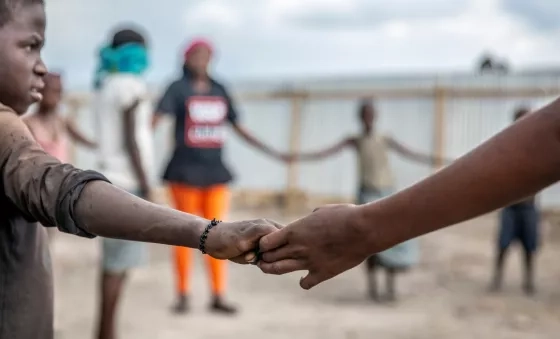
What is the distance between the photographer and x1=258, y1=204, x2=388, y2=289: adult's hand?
1930 mm

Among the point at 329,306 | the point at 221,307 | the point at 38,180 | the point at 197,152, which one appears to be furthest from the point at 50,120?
the point at 38,180

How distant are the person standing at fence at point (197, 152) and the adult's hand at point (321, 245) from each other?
3.68 m

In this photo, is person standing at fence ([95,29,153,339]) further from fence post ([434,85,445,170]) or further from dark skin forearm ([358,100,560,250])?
fence post ([434,85,445,170])

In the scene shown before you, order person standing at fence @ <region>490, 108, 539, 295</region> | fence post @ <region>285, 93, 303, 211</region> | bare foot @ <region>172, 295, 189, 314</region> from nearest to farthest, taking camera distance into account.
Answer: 1. bare foot @ <region>172, 295, 189, 314</region>
2. person standing at fence @ <region>490, 108, 539, 295</region>
3. fence post @ <region>285, 93, 303, 211</region>

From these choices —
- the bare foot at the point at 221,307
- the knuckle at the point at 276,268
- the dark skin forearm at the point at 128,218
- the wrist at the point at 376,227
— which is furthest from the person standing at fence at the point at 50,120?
the wrist at the point at 376,227

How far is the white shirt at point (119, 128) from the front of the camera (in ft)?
15.0

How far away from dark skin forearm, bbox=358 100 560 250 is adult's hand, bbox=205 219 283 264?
36 cm

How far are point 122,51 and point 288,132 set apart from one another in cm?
802

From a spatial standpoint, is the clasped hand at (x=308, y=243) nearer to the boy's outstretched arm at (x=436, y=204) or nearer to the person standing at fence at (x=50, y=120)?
the boy's outstretched arm at (x=436, y=204)

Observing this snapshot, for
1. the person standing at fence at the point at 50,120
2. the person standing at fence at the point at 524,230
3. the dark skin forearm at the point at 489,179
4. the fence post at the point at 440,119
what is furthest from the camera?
the fence post at the point at 440,119

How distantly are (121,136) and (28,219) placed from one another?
2.70m

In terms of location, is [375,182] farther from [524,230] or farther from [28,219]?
[28,219]

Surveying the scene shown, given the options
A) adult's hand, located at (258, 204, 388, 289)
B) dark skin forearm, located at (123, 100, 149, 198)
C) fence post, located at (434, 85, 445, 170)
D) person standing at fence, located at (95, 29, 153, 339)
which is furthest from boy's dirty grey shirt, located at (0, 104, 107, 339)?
fence post, located at (434, 85, 445, 170)

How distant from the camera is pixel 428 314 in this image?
19.6ft
